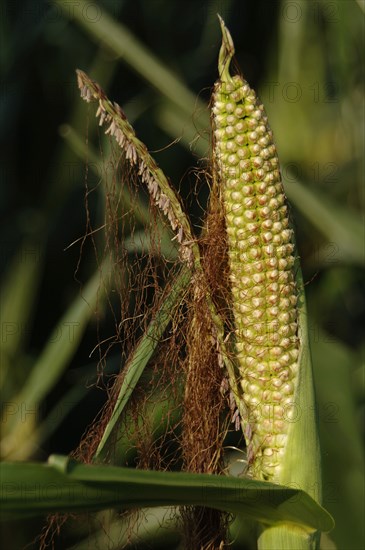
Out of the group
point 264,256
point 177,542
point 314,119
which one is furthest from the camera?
point 314,119

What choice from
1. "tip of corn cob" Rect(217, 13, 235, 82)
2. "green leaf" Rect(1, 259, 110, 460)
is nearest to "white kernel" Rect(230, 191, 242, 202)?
"tip of corn cob" Rect(217, 13, 235, 82)

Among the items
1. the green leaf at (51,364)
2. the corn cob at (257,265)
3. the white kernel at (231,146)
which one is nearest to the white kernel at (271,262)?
the corn cob at (257,265)

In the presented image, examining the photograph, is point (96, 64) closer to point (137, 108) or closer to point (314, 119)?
point (137, 108)

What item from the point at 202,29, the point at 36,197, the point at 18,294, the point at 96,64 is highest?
the point at 202,29

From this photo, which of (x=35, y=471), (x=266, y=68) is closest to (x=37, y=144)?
(x=266, y=68)

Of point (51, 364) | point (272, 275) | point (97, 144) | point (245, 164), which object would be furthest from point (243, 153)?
point (97, 144)

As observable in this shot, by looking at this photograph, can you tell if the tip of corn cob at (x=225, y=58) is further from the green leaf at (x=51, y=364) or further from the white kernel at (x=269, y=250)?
the green leaf at (x=51, y=364)

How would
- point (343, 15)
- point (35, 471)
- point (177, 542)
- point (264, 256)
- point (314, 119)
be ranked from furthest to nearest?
point (314, 119) → point (177, 542) → point (343, 15) → point (264, 256) → point (35, 471)

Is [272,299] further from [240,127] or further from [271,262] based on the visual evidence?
[240,127]
